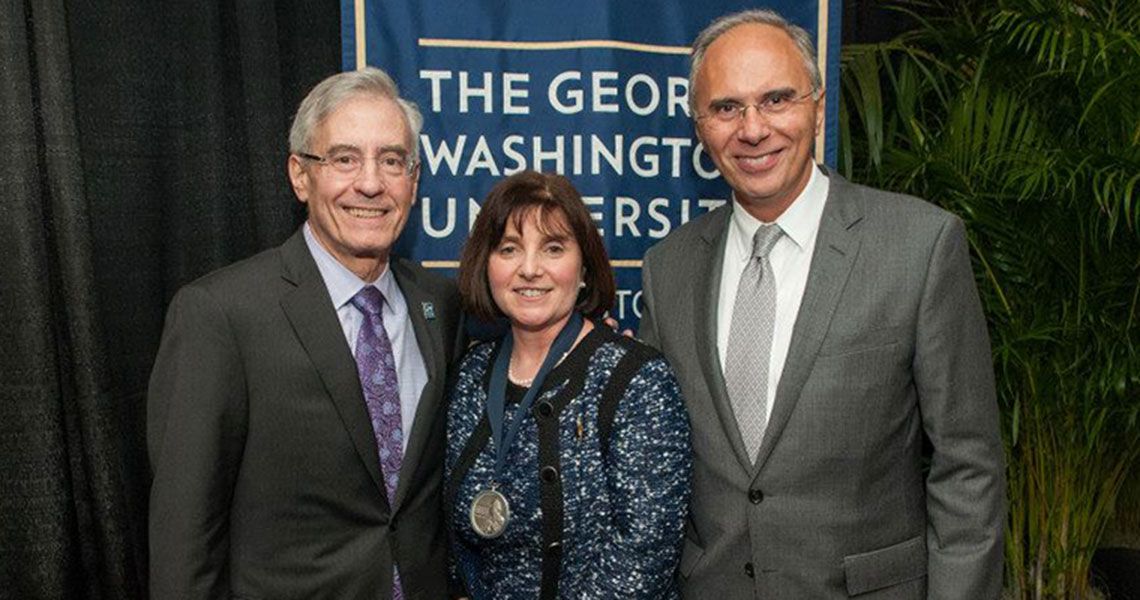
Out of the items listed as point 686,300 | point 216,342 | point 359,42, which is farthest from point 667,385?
point 359,42

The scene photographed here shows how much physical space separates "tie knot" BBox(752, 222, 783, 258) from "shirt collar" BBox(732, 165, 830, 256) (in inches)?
0.5

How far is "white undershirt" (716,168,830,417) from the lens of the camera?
5.65 feet

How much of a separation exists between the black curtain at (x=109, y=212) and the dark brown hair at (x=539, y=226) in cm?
93

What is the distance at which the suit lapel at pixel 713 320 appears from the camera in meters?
1.70

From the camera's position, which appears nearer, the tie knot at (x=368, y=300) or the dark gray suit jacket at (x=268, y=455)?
the dark gray suit jacket at (x=268, y=455)

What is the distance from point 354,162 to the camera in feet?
5.91

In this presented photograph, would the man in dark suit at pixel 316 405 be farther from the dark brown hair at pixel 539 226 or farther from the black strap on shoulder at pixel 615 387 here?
the black strap on shoulder at pixel 615 387

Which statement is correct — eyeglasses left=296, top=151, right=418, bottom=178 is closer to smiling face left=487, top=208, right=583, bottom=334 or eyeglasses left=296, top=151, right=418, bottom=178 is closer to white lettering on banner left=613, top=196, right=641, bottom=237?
smiling face left=487, top=208, right=583, bottom=334

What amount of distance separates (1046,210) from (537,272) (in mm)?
1498

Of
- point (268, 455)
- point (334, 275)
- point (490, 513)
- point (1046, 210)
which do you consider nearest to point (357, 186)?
point (334, 275)

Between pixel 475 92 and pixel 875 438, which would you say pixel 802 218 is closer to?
pixel 875 438

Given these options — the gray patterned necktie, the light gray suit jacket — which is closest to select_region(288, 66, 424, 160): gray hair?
the gray patterned necktie

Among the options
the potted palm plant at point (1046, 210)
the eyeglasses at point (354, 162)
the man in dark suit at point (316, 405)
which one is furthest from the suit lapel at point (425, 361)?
the potted palm plant at point (1046, 210)

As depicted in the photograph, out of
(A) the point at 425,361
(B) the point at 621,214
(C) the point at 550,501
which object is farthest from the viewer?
(B) the point at 621,214
